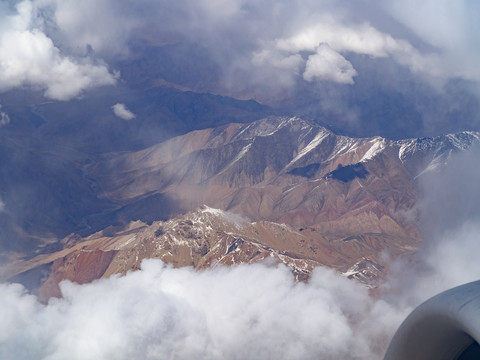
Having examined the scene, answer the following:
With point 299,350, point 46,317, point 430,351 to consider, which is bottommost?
point 299,350

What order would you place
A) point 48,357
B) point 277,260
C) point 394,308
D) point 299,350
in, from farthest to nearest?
point 277,260 < point 394,308 < point 299,350 < point 48,357

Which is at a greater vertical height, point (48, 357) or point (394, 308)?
point (48, 357)

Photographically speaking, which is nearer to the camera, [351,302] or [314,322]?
[314,322]

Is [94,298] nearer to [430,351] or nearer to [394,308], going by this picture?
[394,308]

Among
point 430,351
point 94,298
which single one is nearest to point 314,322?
point 94,298

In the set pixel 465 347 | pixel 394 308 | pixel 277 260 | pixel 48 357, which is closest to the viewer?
pixel 465 347

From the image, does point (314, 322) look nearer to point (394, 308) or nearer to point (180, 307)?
point (394, 308)

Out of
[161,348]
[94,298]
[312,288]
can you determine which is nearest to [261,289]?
[312,288]
